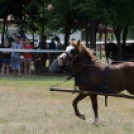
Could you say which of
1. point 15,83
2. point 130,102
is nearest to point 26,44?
point 15,83

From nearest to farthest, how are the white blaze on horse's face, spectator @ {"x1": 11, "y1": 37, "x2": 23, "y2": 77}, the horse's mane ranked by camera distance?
1. the white blaze on horse's face
2. the horse's mane
3. spectator @ {"x1": 11, "y1": 37, "x2": 23, "y2": 77}

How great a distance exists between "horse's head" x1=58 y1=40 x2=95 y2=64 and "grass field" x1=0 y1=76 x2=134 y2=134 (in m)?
1.28

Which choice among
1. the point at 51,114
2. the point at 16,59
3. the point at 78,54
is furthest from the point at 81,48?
the point at 16,59

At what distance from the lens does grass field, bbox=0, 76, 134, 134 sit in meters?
10.6

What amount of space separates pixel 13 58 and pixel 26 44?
92cm

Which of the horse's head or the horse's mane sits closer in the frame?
the horse's head

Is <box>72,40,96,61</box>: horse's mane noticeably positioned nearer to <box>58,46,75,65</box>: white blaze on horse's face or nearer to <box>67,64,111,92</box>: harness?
<box>58,46,75,65</box>: white blaze on horse's face

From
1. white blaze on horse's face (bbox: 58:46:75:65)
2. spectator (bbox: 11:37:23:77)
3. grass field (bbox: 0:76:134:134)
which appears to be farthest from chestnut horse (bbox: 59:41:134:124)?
spectator (bbox: 11:37:23:77)

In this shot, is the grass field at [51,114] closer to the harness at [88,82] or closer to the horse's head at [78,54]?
the harness at [88,82]

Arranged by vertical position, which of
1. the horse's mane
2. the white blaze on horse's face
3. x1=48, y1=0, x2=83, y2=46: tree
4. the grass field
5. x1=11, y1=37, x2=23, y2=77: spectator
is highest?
x1=48, y1=0, x2=83, y2=46: tree

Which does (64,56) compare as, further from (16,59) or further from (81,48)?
(16,59)

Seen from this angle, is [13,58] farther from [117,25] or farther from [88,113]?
[88,113]

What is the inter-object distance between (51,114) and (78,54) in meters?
A: 1.92

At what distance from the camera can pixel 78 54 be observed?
11.3 m
